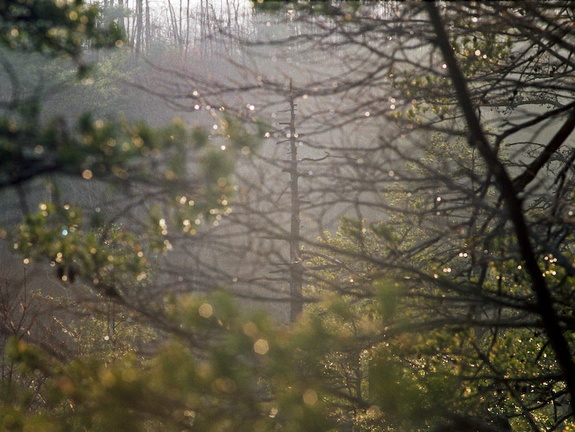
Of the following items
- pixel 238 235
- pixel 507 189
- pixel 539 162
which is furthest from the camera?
pixel 539 162

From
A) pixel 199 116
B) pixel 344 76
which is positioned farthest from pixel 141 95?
pixel 344 76

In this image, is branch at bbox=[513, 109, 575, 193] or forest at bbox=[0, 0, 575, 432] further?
branch at bbox=[513, 109, 575, 193]

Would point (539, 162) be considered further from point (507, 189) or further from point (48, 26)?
point (48, 26)

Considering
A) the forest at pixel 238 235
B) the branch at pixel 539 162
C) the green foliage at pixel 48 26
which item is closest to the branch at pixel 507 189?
the forest at pixel 238 235

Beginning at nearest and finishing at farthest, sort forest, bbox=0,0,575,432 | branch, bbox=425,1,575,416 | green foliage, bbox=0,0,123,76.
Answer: forest, bbox=0,0,575,432
branch, bbox=425,1,575,416
green foliage, bbox=0,0,123,76

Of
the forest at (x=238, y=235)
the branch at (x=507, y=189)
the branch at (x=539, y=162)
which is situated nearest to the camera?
the forest at (x=238, y=235)

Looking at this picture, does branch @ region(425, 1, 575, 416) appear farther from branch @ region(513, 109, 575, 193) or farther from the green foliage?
the green foliage

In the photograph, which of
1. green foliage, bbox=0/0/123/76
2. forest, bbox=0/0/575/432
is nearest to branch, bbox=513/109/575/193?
forest, bbox=0/0/575/432

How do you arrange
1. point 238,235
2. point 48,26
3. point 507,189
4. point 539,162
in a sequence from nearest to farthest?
point 238,235 < point 507,189 < point 48,26 < point 539,162

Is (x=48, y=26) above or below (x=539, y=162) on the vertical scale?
above

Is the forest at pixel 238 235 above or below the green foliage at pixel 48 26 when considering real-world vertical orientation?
below

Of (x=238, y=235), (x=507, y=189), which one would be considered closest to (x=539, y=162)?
(x=507, y=189)

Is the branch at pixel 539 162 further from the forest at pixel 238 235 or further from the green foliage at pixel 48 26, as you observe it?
the green foliage at pixel 48 26

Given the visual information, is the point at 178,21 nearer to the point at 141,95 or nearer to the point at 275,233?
the point at 141,95
